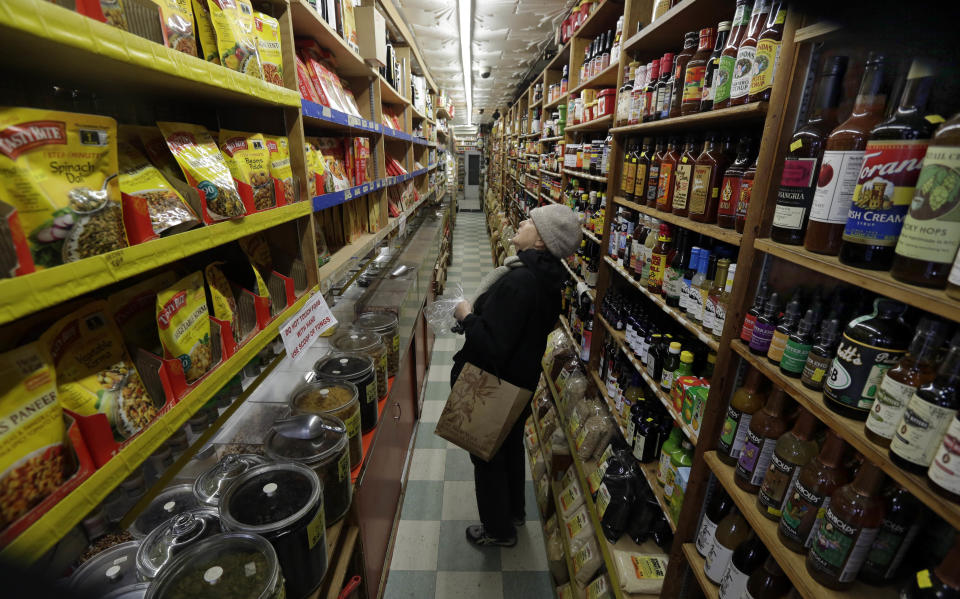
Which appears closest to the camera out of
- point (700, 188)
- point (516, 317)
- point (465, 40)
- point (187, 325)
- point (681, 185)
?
point (187, 325)

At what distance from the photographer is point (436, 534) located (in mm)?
2393

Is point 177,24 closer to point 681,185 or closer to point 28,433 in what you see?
point 28,433

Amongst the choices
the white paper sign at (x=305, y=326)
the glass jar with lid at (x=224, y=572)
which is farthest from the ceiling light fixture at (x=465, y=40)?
the glass jar with lid at (x=224, y=572)

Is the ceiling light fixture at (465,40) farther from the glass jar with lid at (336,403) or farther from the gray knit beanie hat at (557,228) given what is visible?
the glass jar with lid at (336,403)

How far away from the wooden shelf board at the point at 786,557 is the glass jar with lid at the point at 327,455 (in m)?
1.17

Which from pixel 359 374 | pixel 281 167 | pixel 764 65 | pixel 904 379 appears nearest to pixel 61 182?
pixel 281 167

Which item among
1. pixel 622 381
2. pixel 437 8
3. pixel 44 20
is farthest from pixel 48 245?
pixel 437 8

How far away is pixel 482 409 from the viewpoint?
1.95m

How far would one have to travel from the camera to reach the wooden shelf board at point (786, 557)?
871 mm

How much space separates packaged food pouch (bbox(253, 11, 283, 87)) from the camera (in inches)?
48.4

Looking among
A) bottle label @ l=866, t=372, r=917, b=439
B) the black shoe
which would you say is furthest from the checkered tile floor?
bottle label @ l=866, t=372, r=917, b=439

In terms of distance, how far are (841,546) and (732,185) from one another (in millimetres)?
973

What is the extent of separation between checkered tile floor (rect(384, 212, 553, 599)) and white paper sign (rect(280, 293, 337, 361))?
1.48 meters

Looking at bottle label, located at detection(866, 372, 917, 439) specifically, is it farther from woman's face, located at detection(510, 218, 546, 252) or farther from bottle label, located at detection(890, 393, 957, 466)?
woman's face, located at detection(510, 218, 546, 252)
